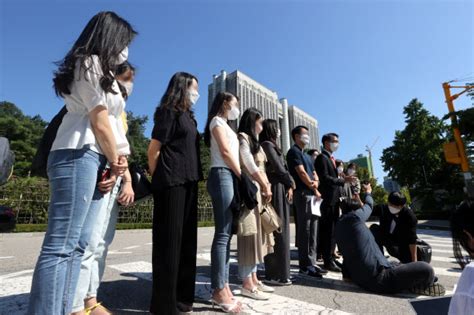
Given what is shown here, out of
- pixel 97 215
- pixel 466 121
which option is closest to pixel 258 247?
pixel 97 215

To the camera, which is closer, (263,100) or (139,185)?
(139,185)

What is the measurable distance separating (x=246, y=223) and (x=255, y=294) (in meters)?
0.68

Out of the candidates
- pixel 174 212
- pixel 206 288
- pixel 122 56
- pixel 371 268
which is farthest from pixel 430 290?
pixel 122 56

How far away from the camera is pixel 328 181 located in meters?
4.96

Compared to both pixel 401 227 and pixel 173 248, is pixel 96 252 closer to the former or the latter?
pixel 173 248

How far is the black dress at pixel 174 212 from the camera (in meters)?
2.43

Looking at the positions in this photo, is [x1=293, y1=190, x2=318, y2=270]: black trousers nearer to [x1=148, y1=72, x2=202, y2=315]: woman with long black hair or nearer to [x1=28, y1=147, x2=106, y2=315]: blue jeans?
[x1=148, y1=72, x2=202, y2=315]: woman with long black hair

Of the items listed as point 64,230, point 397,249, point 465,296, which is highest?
point 64,230

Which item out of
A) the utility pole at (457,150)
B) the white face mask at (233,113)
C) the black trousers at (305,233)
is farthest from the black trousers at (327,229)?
the utility pole at (457,150)

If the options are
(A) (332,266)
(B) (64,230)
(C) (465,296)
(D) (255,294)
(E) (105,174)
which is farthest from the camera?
(A) (332,266)

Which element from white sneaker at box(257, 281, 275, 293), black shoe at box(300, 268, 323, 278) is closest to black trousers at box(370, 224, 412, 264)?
black shoe at box(300, 268, 323, 278)

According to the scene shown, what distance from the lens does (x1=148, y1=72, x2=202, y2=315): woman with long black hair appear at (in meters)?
2.44

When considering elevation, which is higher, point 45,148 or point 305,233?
point 45,148

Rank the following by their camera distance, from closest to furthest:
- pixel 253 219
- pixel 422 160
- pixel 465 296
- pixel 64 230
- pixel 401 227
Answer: pixel 465 296, pixel 64 230, pixel 253 219, pixel 401 227, pixel 422 160
